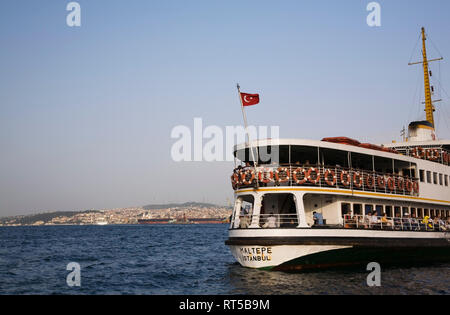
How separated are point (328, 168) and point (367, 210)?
13.0ft

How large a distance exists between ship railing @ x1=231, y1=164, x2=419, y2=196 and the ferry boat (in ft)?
0.14

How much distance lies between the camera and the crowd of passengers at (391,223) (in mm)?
19938

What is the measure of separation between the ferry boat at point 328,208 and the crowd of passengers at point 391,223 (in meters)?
0.05

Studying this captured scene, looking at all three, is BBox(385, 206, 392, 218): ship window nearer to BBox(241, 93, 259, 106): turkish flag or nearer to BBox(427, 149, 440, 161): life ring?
BBox(427, 149, 440, 161): life ring

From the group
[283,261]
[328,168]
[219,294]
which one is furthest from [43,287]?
[328,168]

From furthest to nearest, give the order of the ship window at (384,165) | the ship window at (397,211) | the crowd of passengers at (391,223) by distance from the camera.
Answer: the ship window at (384,165) → the ship window at (397,211) → the crowd of passengers at (391,223)

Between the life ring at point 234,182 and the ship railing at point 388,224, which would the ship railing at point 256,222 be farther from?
the ship railing at point 388,224

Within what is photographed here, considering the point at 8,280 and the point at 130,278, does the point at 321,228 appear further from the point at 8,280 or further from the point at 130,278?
the point at 8,280

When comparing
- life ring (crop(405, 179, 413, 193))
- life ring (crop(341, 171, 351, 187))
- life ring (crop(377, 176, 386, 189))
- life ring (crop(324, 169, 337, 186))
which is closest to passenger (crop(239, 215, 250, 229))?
life ring (crop(324, 169, 337, 186))

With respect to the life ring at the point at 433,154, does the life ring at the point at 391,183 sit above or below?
below

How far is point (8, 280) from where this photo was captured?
1953 cm

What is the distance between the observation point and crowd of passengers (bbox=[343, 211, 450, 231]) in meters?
19.9

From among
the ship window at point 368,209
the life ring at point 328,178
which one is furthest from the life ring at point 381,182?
the life ring at point 328,178
